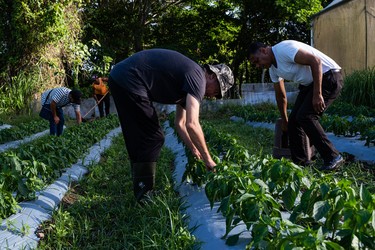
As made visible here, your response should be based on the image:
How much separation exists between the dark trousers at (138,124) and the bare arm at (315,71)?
152 cm

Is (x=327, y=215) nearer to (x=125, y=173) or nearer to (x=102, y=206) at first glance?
(x=102, y=206)

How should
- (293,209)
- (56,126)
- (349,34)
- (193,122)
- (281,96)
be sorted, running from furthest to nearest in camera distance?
(349,34) < (56,126) < (281,96) < (193,122) < (293,209)

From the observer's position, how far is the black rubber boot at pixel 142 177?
3602mm

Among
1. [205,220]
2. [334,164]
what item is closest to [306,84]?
[334,164]

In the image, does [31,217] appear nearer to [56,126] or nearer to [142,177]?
[142,177]

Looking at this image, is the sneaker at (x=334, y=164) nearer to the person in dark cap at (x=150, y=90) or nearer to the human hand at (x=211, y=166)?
the person in dark cap at (x=150, y=90)

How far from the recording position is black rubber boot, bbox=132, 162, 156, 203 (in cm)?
360

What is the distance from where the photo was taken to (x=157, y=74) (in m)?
3.40

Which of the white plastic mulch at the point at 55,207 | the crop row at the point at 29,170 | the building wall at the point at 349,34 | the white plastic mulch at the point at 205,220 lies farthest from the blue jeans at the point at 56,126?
the building wall at the point at 349,34

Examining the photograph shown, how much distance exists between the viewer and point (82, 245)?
3.01 metres

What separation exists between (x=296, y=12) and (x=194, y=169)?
48.2ft

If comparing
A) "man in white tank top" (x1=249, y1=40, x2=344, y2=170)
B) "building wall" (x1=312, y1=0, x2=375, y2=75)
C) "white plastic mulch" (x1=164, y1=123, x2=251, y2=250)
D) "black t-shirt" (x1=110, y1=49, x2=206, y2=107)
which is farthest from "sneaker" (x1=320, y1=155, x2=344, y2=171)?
"building wall" (x1=312, y1=0, x2=375, y2=75)

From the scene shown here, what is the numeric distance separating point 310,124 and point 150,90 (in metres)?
1.63

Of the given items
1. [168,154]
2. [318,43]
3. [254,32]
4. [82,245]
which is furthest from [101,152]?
[254,32]
